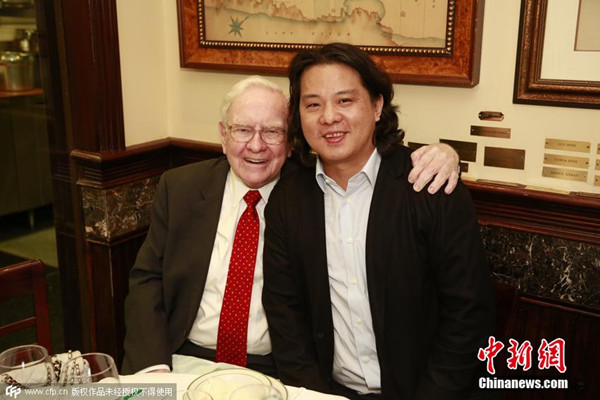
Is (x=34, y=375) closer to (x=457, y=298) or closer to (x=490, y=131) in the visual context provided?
(x=457, y=298)

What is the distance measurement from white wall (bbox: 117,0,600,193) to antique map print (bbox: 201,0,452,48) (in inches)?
6.7

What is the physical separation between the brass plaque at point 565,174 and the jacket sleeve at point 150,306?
1.32 meters

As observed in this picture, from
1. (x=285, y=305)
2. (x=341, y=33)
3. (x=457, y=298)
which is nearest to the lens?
(x=457, y=298)

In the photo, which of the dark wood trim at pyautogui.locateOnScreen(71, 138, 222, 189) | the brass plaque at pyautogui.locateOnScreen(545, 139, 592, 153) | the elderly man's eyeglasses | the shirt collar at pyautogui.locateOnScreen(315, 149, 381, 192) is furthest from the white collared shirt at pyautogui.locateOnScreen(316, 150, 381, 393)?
the dark wood trim at pyautogui.locateOnScreen(71, 138, 222, 189)

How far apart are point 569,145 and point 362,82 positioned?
749 mm

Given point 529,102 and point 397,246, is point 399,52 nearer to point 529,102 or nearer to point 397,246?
point 529,102

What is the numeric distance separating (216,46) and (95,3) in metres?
0.52

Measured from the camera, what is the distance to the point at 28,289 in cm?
176

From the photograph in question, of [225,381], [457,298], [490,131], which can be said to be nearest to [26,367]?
[225,381]

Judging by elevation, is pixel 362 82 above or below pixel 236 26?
below

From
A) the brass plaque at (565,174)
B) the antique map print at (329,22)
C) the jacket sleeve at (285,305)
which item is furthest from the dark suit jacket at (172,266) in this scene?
the brass plaque at (565,174)

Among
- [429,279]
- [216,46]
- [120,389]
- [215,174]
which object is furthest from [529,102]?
[120,389]

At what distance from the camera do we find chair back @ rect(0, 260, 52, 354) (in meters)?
1.71

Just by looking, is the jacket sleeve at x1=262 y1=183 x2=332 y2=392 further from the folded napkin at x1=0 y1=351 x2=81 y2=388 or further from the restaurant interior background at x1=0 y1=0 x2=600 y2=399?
the folded napkin at x1=0 y1=351 x2=81 y2=388
